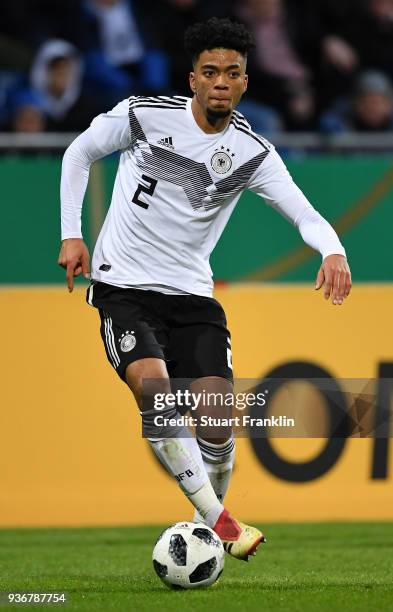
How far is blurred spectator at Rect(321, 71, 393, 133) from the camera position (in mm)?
13875

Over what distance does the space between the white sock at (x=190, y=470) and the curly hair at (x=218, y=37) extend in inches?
68.9

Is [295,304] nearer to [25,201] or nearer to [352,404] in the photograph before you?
[352,404]

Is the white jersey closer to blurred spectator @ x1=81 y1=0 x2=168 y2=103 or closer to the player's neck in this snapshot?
the player's neck

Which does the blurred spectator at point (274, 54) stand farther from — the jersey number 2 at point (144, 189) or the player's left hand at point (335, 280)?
the player's left hand at point (335, 280)

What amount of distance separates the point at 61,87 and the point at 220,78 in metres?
7.49

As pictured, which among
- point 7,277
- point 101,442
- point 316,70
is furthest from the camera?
point 316,70

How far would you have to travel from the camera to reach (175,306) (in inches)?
251

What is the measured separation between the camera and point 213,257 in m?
12.3

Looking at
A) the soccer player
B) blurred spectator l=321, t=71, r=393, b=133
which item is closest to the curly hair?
the soccer player

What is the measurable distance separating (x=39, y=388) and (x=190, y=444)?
3.22m

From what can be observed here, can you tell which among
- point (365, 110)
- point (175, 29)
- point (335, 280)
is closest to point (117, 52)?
point (175, 29)

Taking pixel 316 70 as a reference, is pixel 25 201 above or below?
below

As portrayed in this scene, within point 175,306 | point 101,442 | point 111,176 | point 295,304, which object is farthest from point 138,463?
point 111,176

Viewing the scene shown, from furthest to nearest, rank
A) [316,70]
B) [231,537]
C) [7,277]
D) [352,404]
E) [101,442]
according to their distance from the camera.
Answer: [316,70] < [7,277] < [101,442] < [352,404] < [231,537]
